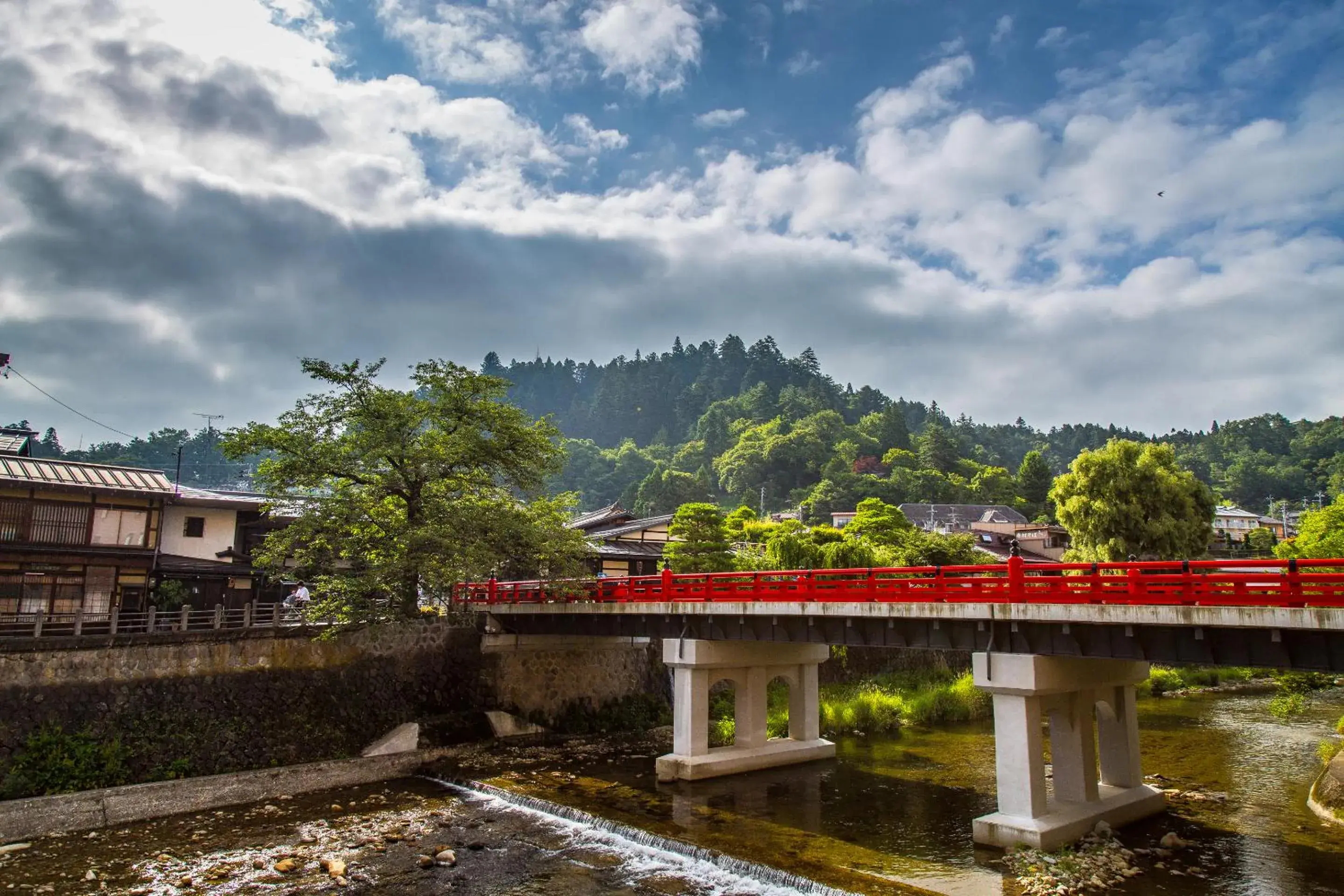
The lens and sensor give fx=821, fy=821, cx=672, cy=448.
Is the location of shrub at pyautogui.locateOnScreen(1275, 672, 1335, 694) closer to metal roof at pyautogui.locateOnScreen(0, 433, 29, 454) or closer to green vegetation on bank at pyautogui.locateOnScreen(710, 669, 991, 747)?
green vegetation on bank at pyautogui.locateOnScreen(710, 669, 991, 747)

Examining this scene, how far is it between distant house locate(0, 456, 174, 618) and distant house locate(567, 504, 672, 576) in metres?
20.7

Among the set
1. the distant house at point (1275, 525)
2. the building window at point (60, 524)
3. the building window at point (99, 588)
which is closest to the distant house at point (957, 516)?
the distant house at point (1275, 525)

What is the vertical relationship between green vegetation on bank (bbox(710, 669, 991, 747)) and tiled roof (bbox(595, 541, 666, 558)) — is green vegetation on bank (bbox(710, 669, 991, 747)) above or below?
below

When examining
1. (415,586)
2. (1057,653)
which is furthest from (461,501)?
(1057,653)

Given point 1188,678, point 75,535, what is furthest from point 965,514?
point 75,535

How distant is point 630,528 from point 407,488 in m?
29.3

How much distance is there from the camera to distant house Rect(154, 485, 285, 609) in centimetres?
3806

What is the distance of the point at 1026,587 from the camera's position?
20000 millimetres

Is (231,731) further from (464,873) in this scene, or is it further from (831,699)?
(831,699)

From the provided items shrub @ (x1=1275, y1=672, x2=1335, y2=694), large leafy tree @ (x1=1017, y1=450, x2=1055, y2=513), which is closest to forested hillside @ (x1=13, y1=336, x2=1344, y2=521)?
large leafy tree @ (x1=1017, y1=450, x2=1055, y2=513)

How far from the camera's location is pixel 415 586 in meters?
33.8

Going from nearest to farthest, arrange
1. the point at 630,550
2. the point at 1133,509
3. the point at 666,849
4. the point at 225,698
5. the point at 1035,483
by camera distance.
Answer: the point at 666,849, the point at 225,698, the point at 1133,509, the point at 630,550, the point at 1035,483

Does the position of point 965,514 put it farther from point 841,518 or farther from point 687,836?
point 687,836

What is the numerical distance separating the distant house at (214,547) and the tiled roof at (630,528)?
22.5 m
